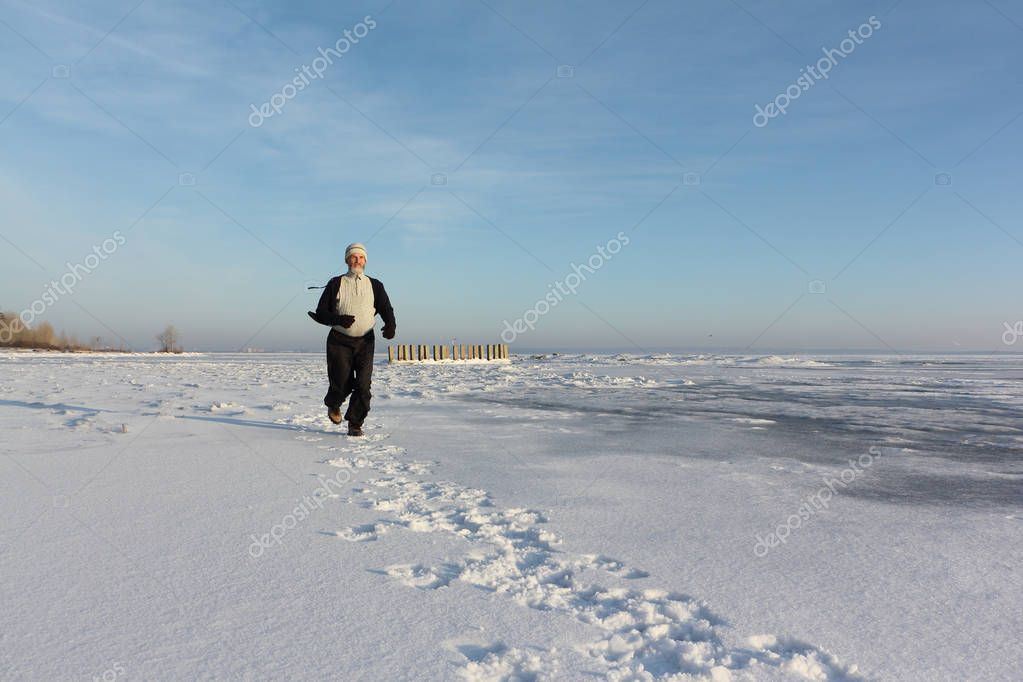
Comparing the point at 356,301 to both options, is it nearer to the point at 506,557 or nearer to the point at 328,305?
the point at 328,305

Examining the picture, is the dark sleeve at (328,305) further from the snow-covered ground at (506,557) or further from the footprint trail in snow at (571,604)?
the footprint trail in snow at (571,604)

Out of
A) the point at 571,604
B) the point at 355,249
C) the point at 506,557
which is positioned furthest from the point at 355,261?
the point at 571,604

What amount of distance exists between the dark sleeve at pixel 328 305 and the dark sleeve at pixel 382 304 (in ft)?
1.18

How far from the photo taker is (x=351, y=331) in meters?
5.71

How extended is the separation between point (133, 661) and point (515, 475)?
104 inches

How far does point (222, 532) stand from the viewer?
8.85 ft

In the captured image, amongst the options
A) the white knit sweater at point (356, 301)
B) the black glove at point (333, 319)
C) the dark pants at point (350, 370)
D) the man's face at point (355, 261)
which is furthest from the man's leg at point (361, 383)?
the man's face at point (355, 261)

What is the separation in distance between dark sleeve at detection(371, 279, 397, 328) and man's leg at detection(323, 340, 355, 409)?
440 mm

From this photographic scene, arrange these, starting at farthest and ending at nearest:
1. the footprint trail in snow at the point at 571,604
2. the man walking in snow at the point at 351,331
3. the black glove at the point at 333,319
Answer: the man walking in snow at the point at 351,331, the black glove at the point at 333,319, the footprint trail in snow at the point at 571,604

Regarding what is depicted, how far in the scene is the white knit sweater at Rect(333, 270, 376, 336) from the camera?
18.6 feet

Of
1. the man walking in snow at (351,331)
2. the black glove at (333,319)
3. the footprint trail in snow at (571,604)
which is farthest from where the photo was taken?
the man walking in snow at (351,331)

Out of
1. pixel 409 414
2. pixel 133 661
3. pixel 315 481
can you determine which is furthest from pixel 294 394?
pixel 133 661

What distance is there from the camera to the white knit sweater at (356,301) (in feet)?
18.6

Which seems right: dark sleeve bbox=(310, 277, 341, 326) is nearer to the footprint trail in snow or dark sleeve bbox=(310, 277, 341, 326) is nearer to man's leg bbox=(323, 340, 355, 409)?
man's leg bbox=(323, 340, 355, 409)
